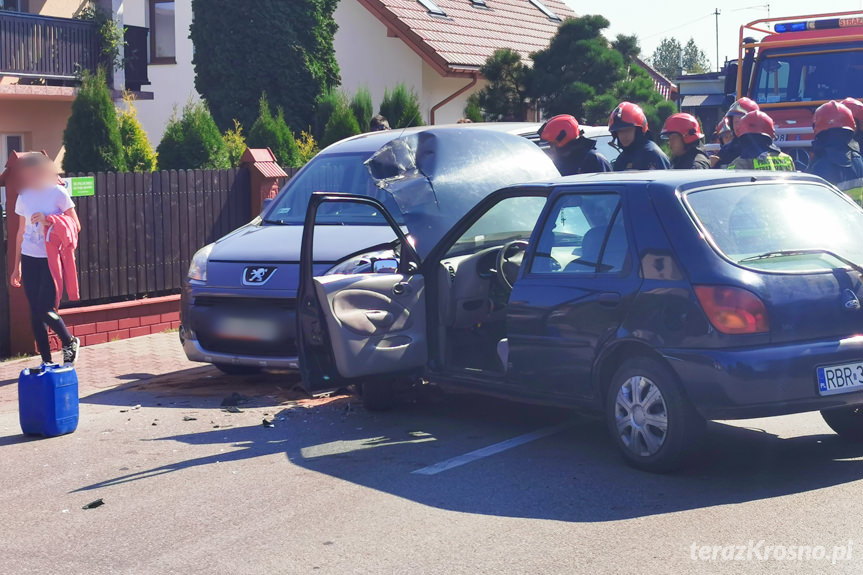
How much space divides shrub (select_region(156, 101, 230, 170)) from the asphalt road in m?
7.24

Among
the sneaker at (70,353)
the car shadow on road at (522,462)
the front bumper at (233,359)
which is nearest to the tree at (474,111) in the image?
the sneaker at (70,353)

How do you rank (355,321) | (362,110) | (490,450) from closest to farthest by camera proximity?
1. (490,450)
2. (355,321)
3. (362,110)

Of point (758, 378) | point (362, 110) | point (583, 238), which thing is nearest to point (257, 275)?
point (583, 238)

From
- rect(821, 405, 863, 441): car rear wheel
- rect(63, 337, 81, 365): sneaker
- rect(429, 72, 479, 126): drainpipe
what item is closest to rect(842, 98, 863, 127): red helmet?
rect(821, 405, 863, 441): car rear wheel

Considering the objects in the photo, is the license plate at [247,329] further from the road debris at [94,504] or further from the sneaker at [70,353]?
the road debris at [94,504]

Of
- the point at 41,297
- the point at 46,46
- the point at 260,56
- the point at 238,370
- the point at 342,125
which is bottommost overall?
the point at 238,370

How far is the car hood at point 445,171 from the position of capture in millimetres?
8055

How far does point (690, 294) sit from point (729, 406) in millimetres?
597

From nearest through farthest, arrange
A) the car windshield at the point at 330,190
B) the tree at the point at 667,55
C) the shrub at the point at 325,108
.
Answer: the car windshield at the point at 330,190 → the shrub at the point at 325,108 → the tree at the point at 667,55

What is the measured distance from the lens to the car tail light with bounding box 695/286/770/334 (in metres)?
5.94

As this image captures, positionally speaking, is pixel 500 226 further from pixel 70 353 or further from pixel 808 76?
pixel 808 76

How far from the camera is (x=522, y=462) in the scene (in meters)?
6.70

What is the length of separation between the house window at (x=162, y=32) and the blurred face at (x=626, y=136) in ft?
65.8

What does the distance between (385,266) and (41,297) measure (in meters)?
3.33
